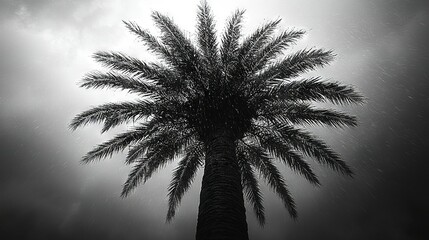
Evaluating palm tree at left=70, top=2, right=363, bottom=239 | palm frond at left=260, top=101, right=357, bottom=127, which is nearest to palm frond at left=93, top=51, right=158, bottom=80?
palm tree at left=70, top=2, right=363, bottom=239

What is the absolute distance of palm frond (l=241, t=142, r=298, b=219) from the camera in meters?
10.3

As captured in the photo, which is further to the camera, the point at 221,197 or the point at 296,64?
the point at 296,64

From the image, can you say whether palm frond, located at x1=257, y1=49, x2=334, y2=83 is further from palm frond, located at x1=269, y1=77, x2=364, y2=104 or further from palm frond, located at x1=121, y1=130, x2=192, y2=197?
palm frond, located at x1=121, y1=130, x2=192, y2=197

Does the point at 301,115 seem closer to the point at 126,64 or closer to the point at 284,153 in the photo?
the point at 284,153

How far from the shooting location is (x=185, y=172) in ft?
34.5

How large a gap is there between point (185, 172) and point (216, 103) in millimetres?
3236

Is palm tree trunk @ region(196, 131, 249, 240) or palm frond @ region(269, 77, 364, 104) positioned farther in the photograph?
palm frond @ region(269, 77, 364, 104)

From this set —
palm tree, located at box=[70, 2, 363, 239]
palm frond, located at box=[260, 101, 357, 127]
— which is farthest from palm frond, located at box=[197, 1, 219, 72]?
palm frond, located at box=[260, 101, 357, 127]

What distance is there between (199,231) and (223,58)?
5.48 m

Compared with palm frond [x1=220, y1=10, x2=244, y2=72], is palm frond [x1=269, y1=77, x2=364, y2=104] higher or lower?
lower

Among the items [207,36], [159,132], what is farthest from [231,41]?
[159,132]

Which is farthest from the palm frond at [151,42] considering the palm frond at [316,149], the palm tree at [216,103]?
the palm frond at [316,149]

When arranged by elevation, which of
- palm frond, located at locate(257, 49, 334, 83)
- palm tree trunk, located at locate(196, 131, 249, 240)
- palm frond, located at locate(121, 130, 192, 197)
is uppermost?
palm frond, located at locate(257, 49, 334, 83)

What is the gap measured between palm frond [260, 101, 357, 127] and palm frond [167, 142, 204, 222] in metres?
2.57
